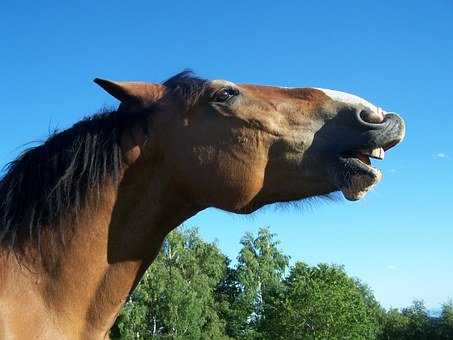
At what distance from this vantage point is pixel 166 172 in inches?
151

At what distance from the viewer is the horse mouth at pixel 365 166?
3801mm

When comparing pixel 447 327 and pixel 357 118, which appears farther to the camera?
→ pixel 447 327

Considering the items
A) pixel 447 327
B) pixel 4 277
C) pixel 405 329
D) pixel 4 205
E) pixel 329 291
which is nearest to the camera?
pixel 4 277

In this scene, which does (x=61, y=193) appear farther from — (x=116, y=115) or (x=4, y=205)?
(x=116, y=115)

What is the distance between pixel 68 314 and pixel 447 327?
79.0 meters

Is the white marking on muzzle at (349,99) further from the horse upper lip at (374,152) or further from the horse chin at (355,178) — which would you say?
the horse chin at (355,178)

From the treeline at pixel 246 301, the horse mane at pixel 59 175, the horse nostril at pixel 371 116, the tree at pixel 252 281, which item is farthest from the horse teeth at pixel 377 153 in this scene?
the tree at pixel 252 281

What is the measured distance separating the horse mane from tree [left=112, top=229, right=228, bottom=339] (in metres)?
51.8

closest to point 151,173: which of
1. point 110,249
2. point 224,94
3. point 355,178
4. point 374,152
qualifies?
point 110,249

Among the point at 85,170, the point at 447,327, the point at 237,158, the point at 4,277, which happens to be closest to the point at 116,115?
the point at 85,170

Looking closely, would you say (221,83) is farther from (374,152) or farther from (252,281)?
(252,281)

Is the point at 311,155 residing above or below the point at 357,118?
below

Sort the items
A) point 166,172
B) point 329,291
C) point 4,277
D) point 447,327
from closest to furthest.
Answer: point 4,277 < point 166,172 < point 329,291 < point 447,327

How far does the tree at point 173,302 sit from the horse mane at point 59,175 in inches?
2038
